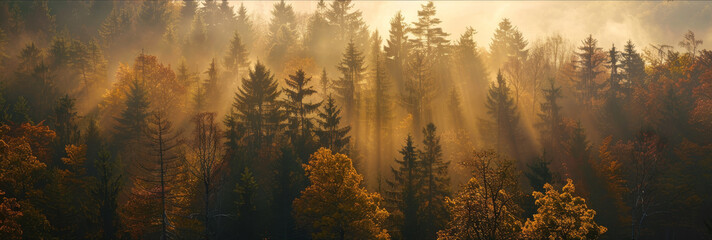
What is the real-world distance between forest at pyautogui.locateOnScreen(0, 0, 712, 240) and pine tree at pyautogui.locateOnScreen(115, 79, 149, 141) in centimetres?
17

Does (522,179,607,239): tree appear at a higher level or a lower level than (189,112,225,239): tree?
lower

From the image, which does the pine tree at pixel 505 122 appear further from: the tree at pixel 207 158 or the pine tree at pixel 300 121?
the tree at pixel 207 158

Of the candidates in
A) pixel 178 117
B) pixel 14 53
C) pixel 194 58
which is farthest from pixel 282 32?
pixel 14 53

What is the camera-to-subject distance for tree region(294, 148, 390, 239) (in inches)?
1375

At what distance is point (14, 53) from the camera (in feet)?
248

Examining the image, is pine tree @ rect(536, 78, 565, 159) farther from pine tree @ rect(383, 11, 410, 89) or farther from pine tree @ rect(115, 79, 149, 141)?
pine tree @ rect(115, 79, 149, 141)

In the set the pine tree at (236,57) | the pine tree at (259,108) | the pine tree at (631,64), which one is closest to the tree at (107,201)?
the pine tree at (259,108)

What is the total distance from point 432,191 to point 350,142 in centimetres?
1232

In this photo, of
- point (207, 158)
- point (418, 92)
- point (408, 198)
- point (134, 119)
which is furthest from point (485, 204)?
point (134, 119)

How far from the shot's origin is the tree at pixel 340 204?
34.9 m

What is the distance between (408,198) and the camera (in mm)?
38219

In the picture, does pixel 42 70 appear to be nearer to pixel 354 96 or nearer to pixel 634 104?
pixel 354 96

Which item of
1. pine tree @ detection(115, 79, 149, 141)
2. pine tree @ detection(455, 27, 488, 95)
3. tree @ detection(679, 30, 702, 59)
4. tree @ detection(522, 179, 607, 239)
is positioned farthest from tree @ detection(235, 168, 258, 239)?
tree @ detection(679, 30, 702, 59)

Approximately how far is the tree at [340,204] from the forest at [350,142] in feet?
0.58
